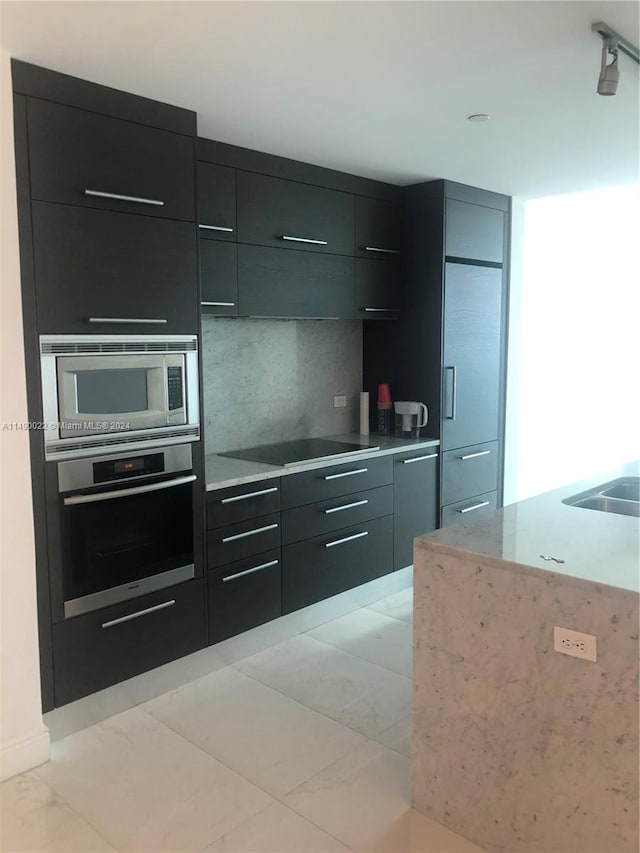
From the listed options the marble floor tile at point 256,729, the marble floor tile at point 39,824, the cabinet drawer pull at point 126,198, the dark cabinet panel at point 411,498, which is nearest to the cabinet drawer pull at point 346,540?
the dark cabinet panel at point 411,498

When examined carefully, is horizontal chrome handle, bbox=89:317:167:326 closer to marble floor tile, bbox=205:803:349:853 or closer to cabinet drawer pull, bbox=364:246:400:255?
cabinet drawer pull, bbox=364:246:400:255

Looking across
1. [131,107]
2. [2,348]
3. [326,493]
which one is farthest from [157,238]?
[326,493]

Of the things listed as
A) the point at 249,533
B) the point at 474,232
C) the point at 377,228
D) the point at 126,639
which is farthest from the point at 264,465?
the point at 474,232

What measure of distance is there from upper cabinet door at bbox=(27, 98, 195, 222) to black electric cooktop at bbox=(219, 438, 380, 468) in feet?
4.12

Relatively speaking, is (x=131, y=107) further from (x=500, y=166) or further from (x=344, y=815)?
(x=344, y=815)

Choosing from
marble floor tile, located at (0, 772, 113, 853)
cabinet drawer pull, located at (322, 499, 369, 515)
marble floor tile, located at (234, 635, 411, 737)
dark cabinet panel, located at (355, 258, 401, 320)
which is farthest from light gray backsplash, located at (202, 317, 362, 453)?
marble floor tile, located at (0, 772, 113, 853)

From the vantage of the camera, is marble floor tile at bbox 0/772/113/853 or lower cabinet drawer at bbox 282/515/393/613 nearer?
marble floor tile at bbox 0/772/113/853

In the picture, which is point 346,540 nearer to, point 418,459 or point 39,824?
point 418,459

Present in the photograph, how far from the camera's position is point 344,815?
226 centimetres

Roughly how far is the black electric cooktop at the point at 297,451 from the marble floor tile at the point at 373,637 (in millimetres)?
916

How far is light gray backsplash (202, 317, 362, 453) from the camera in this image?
3756 mm

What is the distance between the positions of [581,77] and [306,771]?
104 inches

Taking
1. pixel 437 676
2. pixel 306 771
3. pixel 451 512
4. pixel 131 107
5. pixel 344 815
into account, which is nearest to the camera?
pixel 437 676

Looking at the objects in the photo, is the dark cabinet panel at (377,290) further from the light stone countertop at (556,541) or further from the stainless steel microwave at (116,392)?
the light stone countertop at (556,541)
